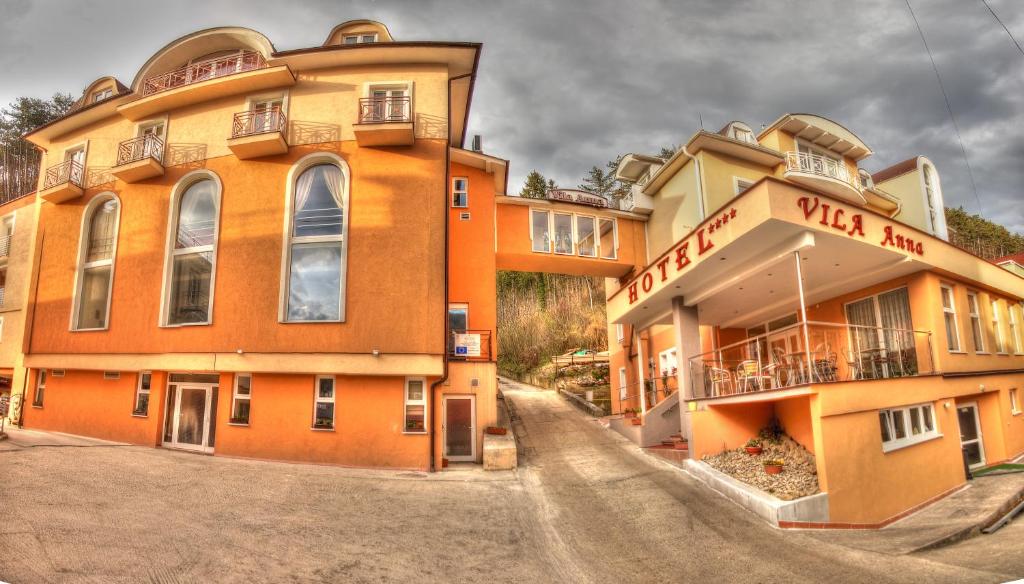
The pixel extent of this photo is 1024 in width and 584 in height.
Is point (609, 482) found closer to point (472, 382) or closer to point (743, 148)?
point (472, 382)

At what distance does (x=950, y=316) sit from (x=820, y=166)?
33.4 feet

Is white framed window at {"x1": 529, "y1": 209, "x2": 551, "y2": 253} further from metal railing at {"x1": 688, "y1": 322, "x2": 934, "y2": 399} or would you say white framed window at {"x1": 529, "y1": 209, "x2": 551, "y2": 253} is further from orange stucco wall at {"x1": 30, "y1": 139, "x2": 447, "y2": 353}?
metal railing at {"x1": 688, "y1": 322, "x2": 934, "y2": 399}

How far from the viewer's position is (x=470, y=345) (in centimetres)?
1559

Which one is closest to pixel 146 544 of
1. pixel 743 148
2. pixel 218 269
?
pixel 218 269

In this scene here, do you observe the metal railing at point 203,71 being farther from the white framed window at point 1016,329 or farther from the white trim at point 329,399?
the white framed window at point 1016,329

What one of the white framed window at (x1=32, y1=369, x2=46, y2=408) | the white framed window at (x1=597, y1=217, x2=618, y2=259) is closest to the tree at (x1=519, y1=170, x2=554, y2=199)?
the white framed window at (x1=597, y1=217, x2=618, y2=259)

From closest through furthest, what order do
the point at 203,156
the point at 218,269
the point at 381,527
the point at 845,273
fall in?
the point at 381,527
the point at 845,273
the point at 218,269
the point at 203,156

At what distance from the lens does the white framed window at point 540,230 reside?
62.0ft

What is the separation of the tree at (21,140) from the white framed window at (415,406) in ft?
70.5

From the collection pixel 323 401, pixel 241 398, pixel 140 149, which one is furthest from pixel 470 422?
pixel 140 149

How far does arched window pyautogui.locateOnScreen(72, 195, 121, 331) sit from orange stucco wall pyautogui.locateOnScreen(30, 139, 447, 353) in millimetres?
554

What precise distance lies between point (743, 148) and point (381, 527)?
17.2 m

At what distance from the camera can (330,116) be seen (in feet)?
49.3

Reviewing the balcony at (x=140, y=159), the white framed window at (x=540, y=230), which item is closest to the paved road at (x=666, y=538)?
the white framed window at (x=540, y=230)
